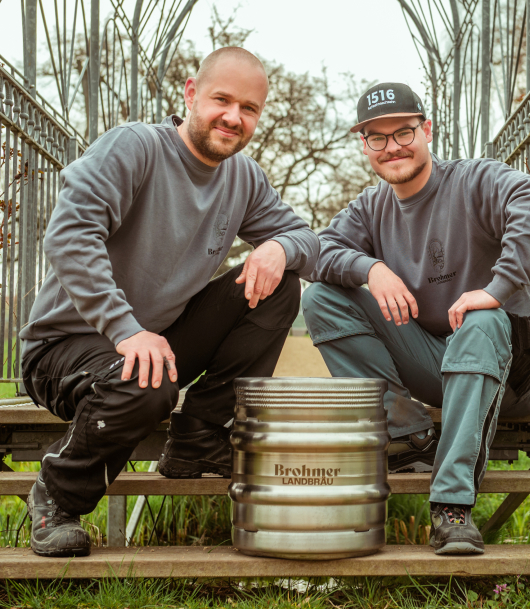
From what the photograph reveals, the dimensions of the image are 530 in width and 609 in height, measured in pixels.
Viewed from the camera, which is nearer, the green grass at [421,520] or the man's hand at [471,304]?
the man's hand at [471,304]

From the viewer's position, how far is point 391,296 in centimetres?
225

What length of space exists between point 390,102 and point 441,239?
536 mm

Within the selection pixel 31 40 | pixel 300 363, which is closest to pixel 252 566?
pixel 31 40

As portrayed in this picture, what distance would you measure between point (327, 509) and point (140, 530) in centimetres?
194

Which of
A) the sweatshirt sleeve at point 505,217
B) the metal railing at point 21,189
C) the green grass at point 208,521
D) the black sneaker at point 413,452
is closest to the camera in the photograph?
the sweatshirt sleeve at point 505,217

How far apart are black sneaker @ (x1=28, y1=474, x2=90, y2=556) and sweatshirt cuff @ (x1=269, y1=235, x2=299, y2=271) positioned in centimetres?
99

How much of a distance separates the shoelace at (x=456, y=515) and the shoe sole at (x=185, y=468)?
742mm

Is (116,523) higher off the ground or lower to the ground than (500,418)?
lower

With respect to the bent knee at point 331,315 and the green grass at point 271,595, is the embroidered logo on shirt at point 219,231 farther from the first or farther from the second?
the green grass at point 271,595

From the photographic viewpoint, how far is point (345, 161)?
12797mm

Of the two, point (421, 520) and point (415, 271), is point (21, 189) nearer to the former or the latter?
point (415, 271)

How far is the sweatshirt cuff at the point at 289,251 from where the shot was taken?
2.14m

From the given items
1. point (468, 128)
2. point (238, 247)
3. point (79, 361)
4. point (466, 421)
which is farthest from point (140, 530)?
point (238, 247)

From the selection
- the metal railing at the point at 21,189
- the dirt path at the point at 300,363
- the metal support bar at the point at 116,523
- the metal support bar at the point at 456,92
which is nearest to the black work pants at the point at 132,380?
the metal railing at the point at 21,189
